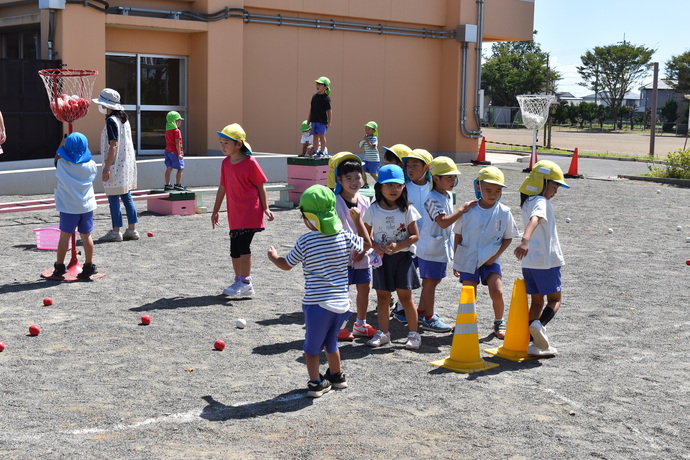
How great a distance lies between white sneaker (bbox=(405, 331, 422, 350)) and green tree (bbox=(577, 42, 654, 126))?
8341 cm

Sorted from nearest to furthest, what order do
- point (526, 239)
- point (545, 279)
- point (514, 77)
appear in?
1. point (526, 239)
2. point (545, 279)
3. point (514, 77)

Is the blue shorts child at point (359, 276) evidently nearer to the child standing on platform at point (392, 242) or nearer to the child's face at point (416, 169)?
the child standing on platform at point (392, 242)

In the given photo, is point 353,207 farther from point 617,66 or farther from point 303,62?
point 617,66

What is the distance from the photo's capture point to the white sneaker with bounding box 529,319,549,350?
269 inches

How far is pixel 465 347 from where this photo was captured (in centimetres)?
662

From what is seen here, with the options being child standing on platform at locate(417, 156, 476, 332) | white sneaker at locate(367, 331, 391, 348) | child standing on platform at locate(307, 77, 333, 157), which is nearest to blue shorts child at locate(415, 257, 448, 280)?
child standing on platform at locate(417, 156, 476, 332)

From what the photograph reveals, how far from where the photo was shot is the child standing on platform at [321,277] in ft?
19.4

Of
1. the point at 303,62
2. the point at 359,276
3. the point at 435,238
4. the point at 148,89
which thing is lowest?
the point at 359,276

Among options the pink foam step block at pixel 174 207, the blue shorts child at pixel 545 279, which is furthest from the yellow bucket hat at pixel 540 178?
the pink foam step block at pixel 174 207

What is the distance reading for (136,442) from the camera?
197 inches

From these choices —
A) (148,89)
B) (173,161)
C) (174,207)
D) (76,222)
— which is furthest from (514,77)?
(76,222)

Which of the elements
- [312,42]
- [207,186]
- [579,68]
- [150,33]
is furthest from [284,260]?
[579,68]

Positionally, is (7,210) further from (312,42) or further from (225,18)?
(312,42)

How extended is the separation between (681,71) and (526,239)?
258 feet
